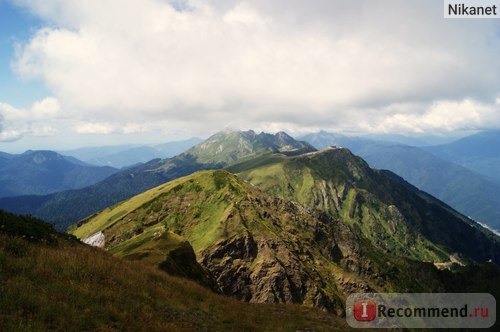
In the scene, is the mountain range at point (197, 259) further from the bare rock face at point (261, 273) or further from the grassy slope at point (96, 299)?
the bare rock face at point (261, 273)

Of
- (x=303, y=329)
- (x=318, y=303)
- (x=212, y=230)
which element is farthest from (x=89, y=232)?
(x=303, y=329)

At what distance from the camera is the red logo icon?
29.4m

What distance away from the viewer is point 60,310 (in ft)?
48.5

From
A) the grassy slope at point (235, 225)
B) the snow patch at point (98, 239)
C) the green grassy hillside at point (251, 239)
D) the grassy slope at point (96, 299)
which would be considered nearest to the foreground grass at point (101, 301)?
the grassy slope at point (96, 299)

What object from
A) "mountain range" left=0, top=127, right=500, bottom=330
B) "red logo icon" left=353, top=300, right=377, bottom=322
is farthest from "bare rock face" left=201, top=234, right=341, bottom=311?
"red logo icon" left=353, top=300, right=377, bottom=322

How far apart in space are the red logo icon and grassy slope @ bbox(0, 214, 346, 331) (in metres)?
2.29

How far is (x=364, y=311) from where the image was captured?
101 feet

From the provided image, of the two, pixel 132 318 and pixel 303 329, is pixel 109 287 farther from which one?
pixel 303 329

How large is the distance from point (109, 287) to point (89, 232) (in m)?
144

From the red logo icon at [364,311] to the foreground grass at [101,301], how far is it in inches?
116

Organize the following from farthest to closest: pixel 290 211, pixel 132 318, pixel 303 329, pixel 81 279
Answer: pixel 290 211, pixel 303 329, pixel 81 279, pixel 132 318

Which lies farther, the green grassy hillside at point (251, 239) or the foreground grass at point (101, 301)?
the green grassy hillside at point (251, 239)

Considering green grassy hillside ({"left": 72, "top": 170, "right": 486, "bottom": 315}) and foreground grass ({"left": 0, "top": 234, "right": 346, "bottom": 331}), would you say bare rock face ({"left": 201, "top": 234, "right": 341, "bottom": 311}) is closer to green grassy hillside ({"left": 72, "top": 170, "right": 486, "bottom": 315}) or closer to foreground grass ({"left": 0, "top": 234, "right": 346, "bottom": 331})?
green grassy hillside ({"left": 72, "top": 170, "right": 486, "bottom": 315})

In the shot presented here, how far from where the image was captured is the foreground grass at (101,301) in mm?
14422
